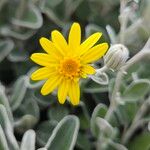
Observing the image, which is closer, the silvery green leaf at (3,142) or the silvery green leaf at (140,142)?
the silvery green leaf at (3,142)

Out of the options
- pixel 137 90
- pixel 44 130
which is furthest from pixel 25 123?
pixel 137 90

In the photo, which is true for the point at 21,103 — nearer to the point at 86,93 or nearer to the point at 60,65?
the point at 86,93

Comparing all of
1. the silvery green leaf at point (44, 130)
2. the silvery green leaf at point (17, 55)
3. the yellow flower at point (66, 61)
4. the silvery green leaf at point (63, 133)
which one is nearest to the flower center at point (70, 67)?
the yellow flower at point (66, 61)

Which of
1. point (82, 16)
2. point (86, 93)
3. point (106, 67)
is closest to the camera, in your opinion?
point (106, 67)

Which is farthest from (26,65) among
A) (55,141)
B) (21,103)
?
(55,141)

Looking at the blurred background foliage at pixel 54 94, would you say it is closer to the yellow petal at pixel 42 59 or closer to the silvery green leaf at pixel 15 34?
the silvery green leaf at pixel 15 34

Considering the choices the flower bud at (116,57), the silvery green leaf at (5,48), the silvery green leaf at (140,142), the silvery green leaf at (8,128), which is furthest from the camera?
Answer: the silvery green leaf at (5,48)

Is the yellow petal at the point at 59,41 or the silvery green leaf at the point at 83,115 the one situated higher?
the yellow petal at the point at 59,41
